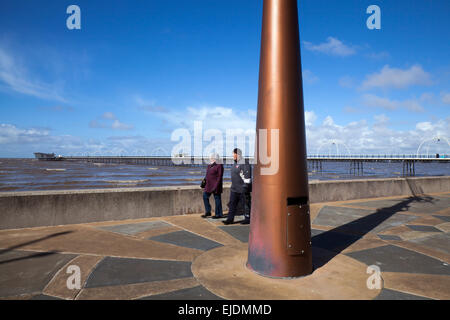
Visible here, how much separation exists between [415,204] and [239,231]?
7.15 meters

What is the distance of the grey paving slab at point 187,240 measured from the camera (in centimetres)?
505

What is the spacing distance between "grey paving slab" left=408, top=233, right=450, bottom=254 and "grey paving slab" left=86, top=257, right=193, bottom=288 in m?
4.34

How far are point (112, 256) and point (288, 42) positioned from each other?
158 inches

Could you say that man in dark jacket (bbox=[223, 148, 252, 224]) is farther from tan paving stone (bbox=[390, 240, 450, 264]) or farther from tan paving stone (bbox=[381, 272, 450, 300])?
tan paving stone (bbox=[381, 272, 450, 300])

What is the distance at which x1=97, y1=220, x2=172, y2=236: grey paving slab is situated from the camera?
5930 millimetres

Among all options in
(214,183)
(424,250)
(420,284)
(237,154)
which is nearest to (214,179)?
(214,183)

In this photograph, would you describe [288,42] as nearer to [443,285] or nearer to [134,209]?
[443,285]

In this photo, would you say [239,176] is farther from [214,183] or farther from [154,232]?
[154,232]

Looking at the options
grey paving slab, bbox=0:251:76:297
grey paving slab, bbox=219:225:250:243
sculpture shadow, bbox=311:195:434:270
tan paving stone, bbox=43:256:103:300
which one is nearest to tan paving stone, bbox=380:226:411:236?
sculpture shadow, bbox=311:195:434:270

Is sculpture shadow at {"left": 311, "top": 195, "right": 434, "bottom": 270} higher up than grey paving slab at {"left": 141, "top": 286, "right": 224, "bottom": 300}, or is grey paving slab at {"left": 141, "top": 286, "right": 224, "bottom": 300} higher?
grey paving slab at {"left": 141, "top": 286, "right": 224, "bottom": 300}

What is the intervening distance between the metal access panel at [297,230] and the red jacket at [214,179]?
142 inches

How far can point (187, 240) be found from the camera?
17.6 feet

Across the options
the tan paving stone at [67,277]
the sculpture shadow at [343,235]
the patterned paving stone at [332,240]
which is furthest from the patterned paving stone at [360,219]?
the tan paving stone at [67,277]
